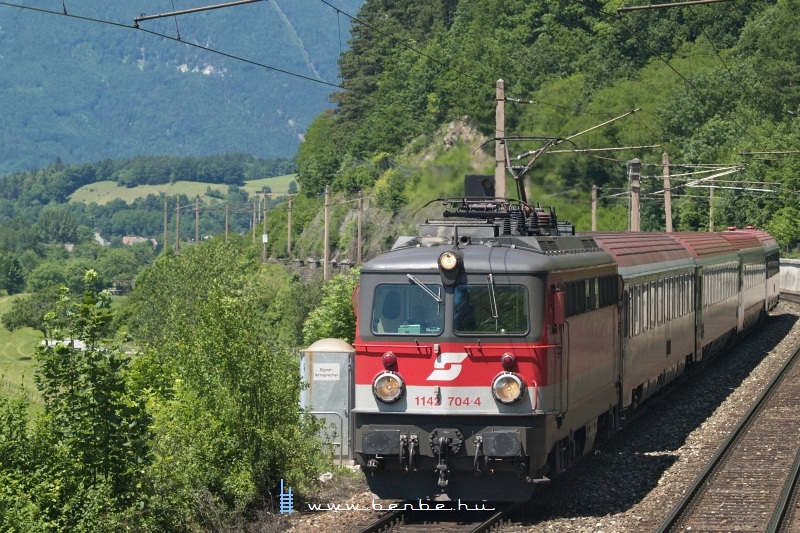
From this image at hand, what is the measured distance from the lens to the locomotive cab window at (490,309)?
15.2m

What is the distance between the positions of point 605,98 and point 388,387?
2781 inches

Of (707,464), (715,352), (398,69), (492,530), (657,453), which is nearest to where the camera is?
(492,530)

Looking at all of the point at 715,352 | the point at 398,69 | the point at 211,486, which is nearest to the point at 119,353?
the point at 211,486

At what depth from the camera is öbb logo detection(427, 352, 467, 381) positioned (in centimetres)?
1509

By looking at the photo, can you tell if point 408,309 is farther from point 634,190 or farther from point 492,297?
point 634,190

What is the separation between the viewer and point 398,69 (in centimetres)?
11638

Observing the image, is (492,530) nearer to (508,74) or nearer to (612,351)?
(612,351)

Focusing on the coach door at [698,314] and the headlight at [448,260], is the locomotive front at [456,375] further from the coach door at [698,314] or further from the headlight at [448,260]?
the coach door at [698,314]

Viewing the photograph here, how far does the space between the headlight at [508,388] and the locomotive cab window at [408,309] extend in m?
0.91

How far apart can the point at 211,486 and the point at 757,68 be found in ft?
268

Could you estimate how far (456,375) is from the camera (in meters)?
15.1

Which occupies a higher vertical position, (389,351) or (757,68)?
(757,68)

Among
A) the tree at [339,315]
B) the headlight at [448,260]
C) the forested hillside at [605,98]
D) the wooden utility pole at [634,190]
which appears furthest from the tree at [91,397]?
the forested hillside at [605,98]

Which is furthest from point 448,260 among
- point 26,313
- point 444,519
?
point 26,313
